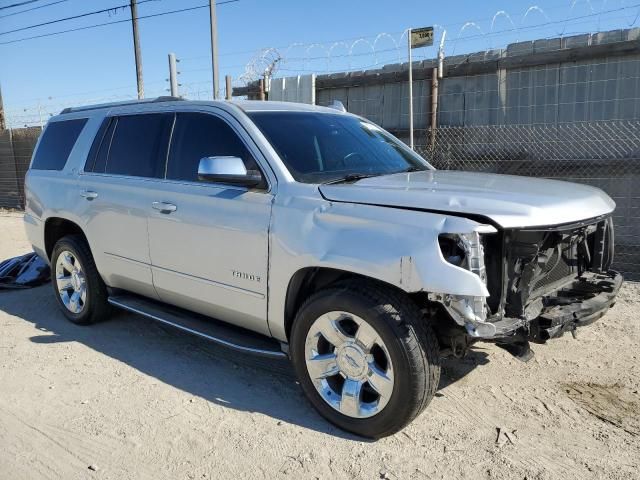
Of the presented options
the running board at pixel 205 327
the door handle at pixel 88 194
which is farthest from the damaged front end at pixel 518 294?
the door handle at pixel 88 194

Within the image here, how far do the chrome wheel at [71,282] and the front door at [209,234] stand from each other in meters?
1.21

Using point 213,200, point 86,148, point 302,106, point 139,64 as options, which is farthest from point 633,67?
point 139,64

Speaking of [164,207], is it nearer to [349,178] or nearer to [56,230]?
[349,178]

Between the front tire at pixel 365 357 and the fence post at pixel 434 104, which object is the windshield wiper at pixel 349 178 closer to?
the front tire at pixel 365 357

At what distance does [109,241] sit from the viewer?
4.70 m

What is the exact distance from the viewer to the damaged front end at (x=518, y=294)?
8.98 ft

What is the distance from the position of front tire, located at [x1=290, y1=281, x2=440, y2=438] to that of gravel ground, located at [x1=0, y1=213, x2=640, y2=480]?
183 millimetres

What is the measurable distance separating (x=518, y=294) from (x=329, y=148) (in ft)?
5.65

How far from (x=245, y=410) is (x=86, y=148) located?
302 cm

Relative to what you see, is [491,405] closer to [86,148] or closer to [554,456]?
[554,456]

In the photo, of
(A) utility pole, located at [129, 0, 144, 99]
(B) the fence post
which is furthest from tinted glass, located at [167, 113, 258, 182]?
(A) utility pole, located at [129, 0, 144, 99]

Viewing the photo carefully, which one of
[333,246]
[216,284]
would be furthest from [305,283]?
[216,284]

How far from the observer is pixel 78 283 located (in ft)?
17.0

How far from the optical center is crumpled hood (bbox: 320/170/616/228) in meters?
2.78
